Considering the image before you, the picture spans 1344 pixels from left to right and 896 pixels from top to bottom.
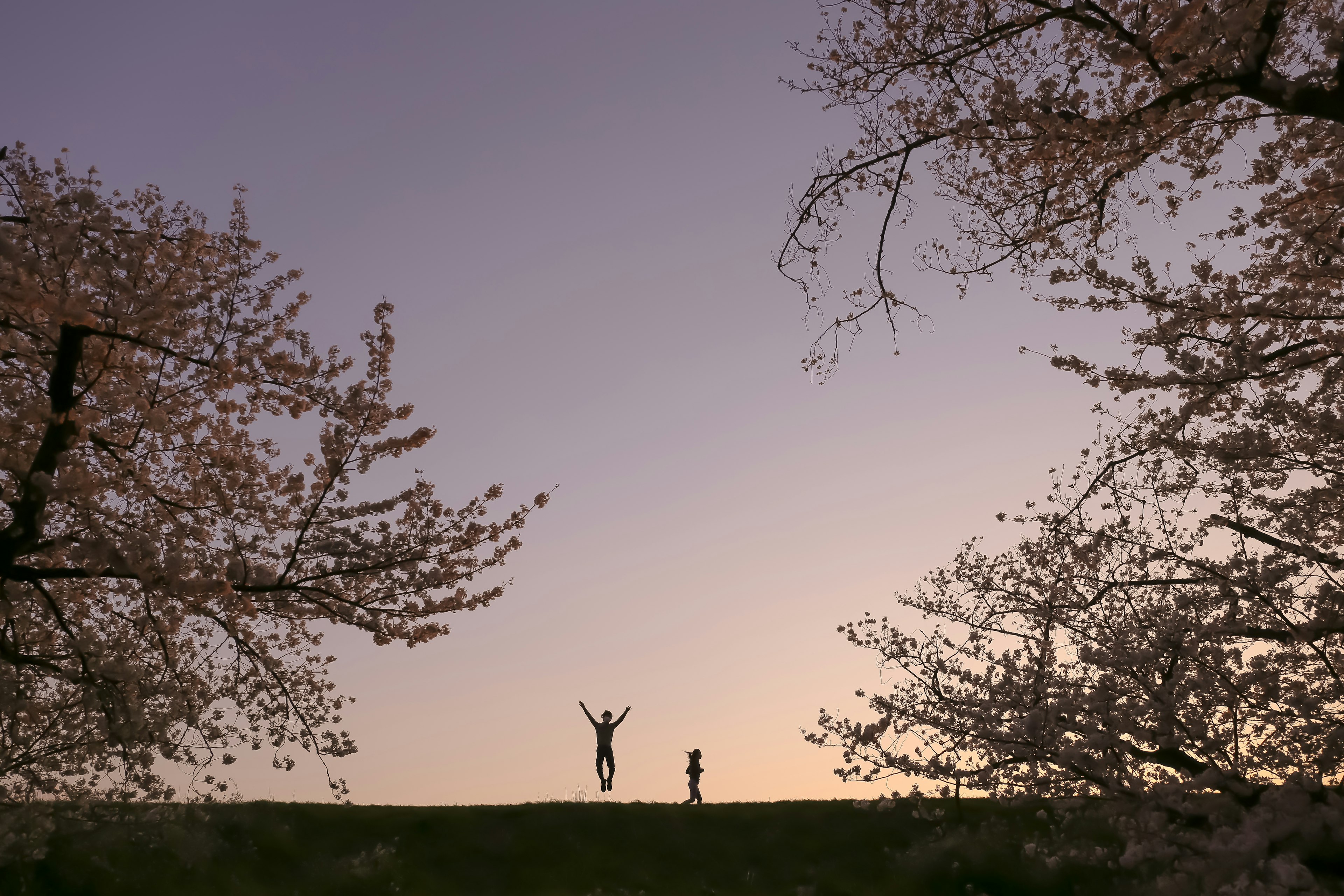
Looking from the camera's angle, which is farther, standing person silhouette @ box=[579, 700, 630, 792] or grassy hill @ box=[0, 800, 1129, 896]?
standing person silhouette @ box=[579, 700, 630, 792]

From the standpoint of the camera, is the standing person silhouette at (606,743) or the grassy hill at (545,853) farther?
the standing person silhouette at (606,743)

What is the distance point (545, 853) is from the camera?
17.1 meters

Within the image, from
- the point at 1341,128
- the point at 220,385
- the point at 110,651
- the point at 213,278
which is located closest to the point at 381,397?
the point at 220,385

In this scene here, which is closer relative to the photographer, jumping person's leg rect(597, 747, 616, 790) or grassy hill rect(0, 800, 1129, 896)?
grassy hill rect(0, 800, 1129, 896)

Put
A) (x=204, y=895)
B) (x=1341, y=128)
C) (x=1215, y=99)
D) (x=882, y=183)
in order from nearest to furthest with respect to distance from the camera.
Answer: (x=1215, y=99) → (x=1341, y=128) → (x=882, y=183) → (x=204, y=895)

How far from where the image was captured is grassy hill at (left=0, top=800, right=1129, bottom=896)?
14.2 m

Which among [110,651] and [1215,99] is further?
[110,651]

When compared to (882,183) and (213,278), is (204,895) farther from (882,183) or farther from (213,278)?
(882,183)

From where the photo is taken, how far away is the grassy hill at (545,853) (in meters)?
14.2

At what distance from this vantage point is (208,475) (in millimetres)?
9352

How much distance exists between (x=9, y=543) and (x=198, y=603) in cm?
195

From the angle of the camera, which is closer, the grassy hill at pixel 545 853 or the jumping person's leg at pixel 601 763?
the grassy hill at pixel 545 853

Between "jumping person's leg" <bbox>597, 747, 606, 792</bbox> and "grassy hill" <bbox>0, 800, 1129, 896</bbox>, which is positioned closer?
"grassy hill" <bbox>0, 800, 1129, 896</bbox>

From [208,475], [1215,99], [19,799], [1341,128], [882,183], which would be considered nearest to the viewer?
[1215,99]
